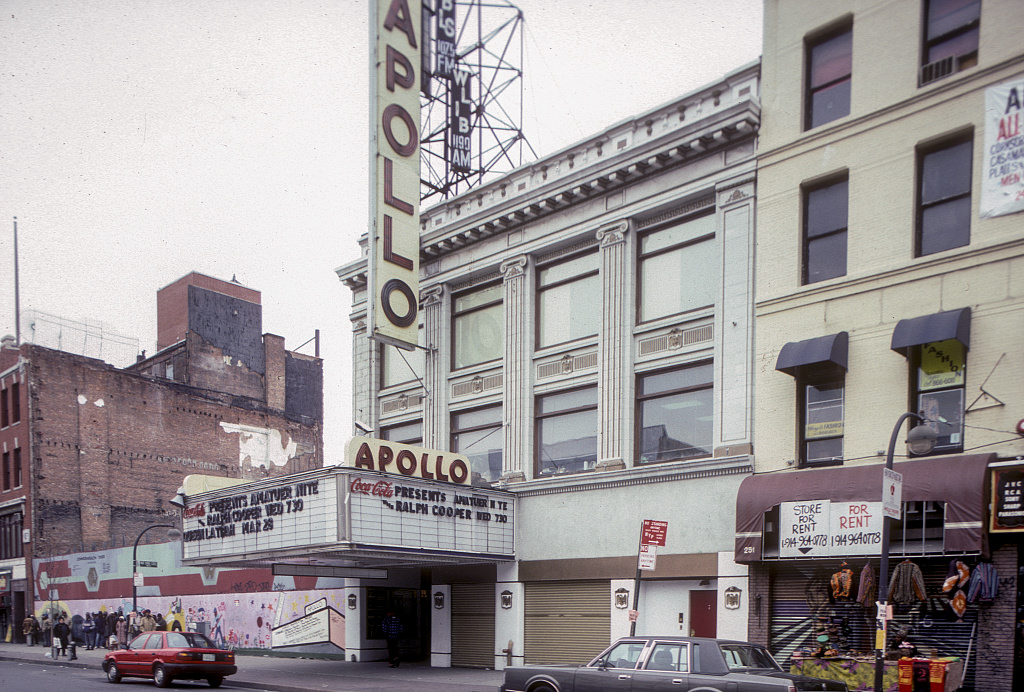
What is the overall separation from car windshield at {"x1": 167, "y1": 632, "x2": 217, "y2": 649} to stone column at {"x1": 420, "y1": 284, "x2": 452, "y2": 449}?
27.2ft

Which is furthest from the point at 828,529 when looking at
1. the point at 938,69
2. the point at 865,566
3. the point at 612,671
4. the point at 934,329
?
the point at 938,69

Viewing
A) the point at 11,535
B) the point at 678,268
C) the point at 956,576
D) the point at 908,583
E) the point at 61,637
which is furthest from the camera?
the point at 11,535

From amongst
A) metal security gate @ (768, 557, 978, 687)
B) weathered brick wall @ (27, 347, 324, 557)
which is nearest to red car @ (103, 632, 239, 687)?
metal security gate @ (768, 557, 978, 687)

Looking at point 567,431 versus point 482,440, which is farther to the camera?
point 482,440

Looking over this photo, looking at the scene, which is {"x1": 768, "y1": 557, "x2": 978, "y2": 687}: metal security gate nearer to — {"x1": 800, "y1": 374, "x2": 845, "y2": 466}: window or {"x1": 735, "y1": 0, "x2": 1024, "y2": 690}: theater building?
{"x1": 735, "y1": 0, "x2": 1024, "y2": 690}: theater building

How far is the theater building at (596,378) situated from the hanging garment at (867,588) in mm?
3040

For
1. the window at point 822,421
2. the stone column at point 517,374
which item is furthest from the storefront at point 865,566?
the stone column at point 517,374

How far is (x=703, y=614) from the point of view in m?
21.1

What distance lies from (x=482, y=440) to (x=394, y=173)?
8.03m

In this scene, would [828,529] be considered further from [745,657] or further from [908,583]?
[745,657]

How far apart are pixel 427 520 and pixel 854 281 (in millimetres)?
11665

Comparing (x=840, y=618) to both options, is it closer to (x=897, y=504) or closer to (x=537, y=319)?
(x=897, y=504)

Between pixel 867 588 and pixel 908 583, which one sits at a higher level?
pixel 908 583

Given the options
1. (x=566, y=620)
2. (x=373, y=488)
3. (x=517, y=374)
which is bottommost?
(x=566, y=620)
